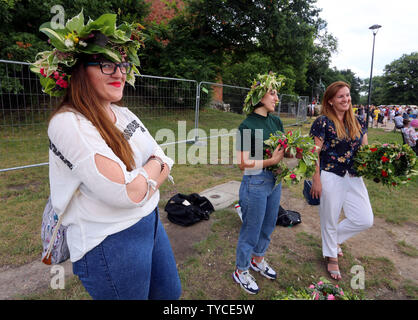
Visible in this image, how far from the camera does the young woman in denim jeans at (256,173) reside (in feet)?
8.16

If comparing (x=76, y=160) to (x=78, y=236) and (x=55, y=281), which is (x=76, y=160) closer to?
(x=78, y=236)

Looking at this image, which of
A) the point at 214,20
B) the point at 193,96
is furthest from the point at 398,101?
the point at 193,96

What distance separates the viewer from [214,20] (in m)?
14.6

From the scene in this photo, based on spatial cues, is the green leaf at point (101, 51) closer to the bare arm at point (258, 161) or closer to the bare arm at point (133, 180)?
the bare arm at point (133, 180)

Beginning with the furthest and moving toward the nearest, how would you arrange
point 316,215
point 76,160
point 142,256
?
1. point 316,215
2. point 142,256
3. point 76,160

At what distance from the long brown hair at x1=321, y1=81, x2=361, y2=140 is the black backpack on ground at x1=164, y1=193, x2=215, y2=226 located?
93.2 inches

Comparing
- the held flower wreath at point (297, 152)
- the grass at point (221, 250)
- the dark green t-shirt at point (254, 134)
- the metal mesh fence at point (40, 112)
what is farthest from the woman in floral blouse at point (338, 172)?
the metal mesh fence at point (40, 112)

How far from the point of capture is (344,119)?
3.09 meters

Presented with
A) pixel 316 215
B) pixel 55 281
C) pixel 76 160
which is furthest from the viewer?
pixel 316 215

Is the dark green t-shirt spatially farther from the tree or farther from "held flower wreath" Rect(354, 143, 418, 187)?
the tree

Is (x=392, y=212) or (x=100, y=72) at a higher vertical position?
(x=100, y=72)

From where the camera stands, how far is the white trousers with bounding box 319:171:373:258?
9.69ft
